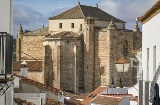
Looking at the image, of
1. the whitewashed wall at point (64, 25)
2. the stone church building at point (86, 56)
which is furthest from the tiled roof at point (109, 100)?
the whitewashed wall at point (64, 25)

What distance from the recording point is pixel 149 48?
13297mm

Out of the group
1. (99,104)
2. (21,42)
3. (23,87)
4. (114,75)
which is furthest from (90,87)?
(23,87)

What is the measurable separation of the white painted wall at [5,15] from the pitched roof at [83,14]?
5552 centimetres

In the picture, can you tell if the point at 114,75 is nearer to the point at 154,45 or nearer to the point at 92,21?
the point at 92,21

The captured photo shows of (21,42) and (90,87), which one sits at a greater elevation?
(21,42)

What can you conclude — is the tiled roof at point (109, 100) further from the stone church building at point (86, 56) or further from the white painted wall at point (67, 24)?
the white painted wall at point (67, 24)

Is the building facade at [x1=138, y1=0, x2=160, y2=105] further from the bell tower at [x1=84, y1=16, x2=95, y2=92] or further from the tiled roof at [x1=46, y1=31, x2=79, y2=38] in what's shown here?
the tiled roof at [x1=46, y1=31, x2=79, y2=38]

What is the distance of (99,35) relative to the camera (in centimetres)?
6203

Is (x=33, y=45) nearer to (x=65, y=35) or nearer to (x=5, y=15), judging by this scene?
(x=65, y=35)

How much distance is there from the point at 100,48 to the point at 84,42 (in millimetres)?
1865

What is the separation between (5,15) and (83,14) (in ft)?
188

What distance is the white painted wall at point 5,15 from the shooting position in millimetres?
10102

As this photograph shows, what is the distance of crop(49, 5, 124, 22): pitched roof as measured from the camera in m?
67.4

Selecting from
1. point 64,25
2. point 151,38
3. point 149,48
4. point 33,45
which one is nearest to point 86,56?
point 64,25
